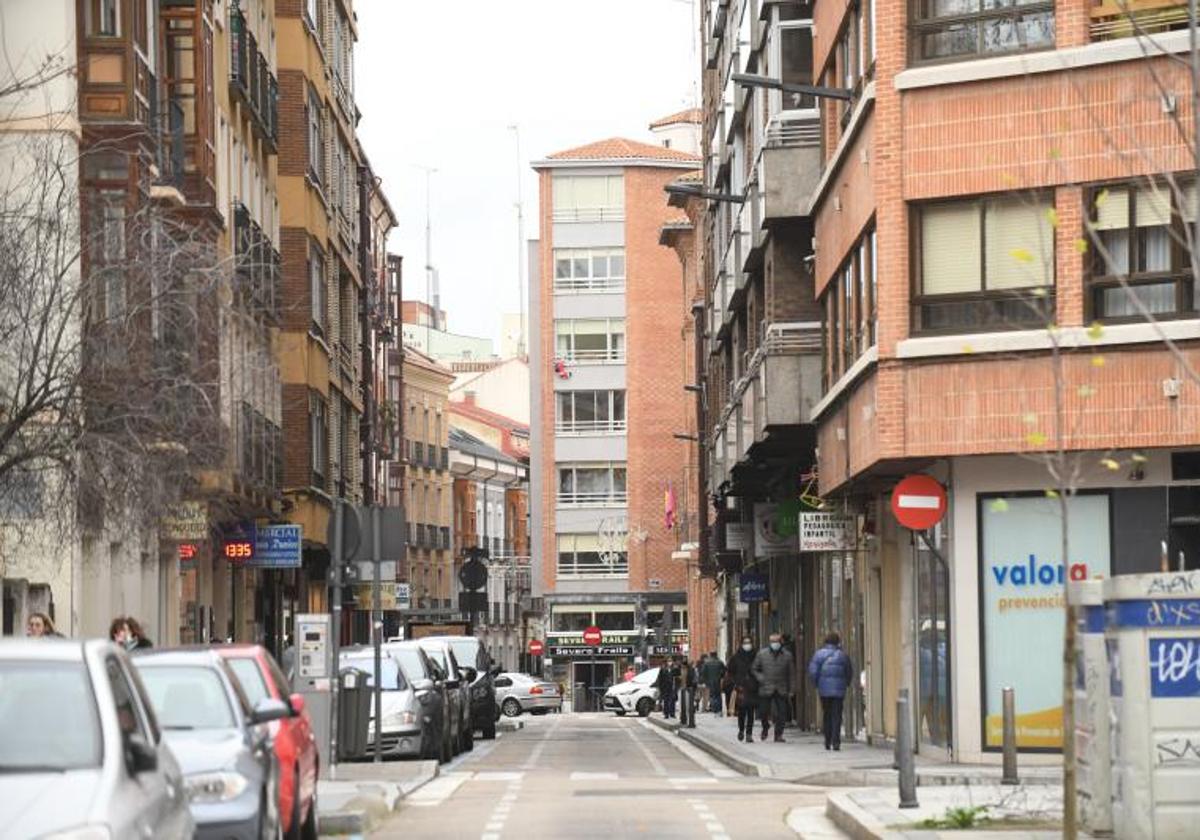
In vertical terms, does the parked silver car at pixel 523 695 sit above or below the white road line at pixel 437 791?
below

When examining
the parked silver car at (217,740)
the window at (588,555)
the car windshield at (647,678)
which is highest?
the window at (588,555)

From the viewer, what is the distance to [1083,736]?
61.5 feet

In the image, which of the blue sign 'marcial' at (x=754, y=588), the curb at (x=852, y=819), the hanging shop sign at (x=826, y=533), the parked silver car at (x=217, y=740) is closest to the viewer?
the parked silver car at (x=217, y=740)

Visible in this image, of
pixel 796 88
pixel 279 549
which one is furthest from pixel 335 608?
pixel 279 549

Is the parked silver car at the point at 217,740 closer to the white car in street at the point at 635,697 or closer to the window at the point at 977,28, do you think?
the window at the point at 977,28

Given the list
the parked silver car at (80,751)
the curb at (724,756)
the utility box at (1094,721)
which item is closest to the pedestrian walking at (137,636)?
the utility box at (1094,721)

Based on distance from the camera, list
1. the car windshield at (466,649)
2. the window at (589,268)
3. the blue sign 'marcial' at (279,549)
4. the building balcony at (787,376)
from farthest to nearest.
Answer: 1. the window at (589,268)
2. the car windshield at (466,649)
3. the blue sign 'marcial' at (279,549)
4. the building balcony at (787,376)

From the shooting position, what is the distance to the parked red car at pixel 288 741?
18.5 m

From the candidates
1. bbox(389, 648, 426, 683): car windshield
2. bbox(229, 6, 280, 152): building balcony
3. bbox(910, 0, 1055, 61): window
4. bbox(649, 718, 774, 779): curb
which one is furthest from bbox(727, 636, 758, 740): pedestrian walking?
bbox(910, 0, 1055, 61): window

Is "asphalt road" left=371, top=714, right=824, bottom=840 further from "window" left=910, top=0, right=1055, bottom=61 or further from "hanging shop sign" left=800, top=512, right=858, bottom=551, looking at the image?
"window" left=910, top=0, right=1055, bottom=61

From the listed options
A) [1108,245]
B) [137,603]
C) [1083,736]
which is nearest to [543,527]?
[137,603]

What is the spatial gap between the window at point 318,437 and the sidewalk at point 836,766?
16788 millimetres

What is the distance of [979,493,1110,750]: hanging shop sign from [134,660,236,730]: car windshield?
15.2 metres

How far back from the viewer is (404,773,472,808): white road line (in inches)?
1062
